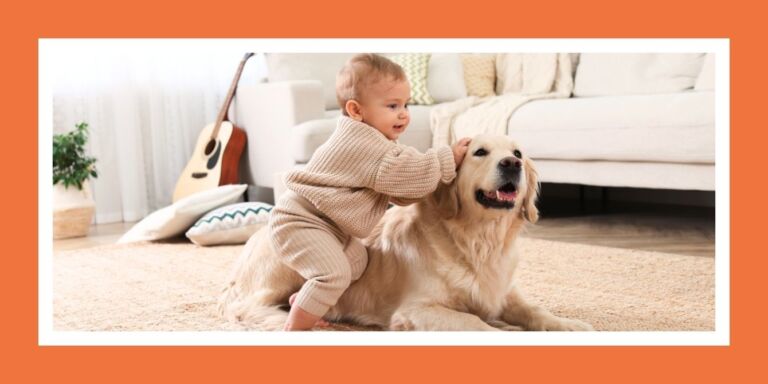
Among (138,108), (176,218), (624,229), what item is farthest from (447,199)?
(138,108)

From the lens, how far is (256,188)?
570 centimetres

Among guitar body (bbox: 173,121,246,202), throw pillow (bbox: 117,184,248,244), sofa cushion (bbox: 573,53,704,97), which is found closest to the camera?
throw pillow (bbox: 117,184,248,244)

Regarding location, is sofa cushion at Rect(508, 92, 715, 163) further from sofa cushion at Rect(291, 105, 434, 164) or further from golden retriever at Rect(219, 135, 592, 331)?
golden retriever at Rect(219, 135, 592, 331)

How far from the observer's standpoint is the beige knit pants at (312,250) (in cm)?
188

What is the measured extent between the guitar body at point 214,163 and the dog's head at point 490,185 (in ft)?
9.96

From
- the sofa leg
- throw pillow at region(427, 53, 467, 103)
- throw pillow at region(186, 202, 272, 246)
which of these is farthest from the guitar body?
the sofa leg

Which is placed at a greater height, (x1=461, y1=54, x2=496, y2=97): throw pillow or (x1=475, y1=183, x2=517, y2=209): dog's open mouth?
(x1=461, y1=54, x2=496, y2=97): throw pillow

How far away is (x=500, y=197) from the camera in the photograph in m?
1.85

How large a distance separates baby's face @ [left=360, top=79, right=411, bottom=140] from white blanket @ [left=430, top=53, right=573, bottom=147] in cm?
216

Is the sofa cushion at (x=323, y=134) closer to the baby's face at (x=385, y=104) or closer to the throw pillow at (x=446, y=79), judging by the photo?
the throw pillow at (x=446, y=79)

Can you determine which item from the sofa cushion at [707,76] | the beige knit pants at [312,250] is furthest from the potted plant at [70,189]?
the sofa cushion at [707,76]

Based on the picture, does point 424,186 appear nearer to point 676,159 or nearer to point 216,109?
point 676,159

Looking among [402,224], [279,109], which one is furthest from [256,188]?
[402,224]

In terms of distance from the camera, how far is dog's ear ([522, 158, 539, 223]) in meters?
1.93
